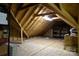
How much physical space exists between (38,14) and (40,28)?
141 centimetres

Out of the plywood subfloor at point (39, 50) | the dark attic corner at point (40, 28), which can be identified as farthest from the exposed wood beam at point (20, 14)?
the plywood subfloor at point (39, 50)

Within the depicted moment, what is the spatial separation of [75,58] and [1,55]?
3.20 feet

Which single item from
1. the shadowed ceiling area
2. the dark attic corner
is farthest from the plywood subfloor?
the shadowed ceiling area

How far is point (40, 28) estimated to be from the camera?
5148 mm

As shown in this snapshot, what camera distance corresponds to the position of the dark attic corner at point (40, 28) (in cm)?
240

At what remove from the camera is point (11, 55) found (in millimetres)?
2248

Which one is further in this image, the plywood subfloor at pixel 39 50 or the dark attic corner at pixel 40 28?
the plywood subfloor at pixel 39 50

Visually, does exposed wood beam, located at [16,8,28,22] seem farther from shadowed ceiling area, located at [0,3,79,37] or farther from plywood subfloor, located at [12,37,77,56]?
plywood subfloor, located at [12,37,77,56]

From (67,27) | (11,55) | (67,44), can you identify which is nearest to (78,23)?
(67,27)

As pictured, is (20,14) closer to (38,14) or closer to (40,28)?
(38,14)

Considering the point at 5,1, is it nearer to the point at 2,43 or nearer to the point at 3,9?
the point at 3,9

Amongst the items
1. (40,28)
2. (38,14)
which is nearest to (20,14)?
(38,14)

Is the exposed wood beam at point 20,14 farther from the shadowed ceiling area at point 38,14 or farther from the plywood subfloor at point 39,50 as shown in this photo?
the plywood subfloor at point 39,50

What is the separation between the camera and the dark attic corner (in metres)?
2.40
